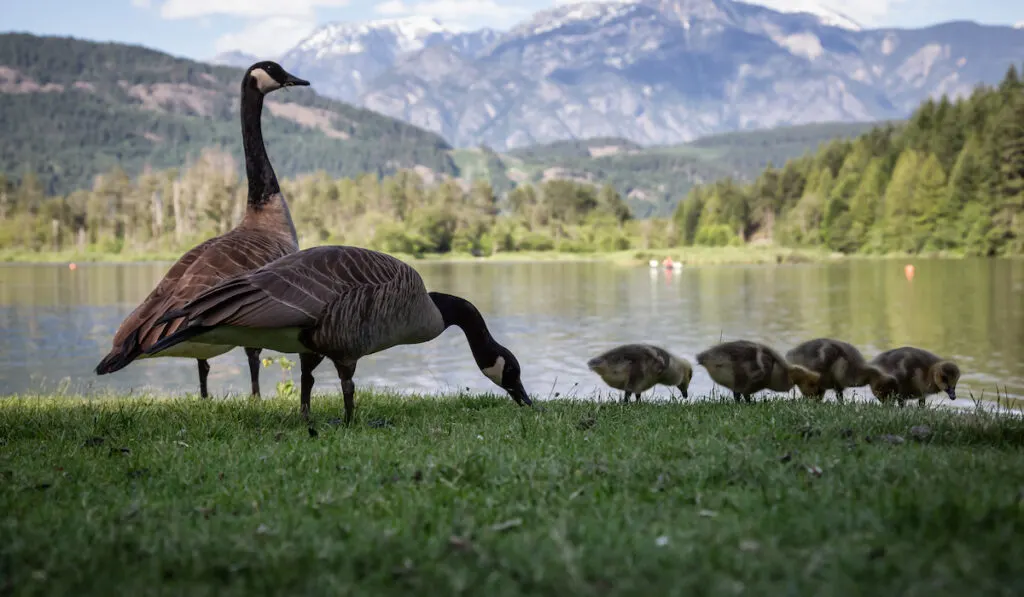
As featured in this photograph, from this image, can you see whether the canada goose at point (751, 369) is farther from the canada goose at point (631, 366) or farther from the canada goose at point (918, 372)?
the canada goose at point (918, 372)

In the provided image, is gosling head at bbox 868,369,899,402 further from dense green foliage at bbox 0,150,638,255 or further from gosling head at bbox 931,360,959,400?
dense green foliage at bbox 0,150,638,255

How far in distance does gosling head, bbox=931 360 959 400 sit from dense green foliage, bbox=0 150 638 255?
108m

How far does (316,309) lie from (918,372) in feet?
21.8

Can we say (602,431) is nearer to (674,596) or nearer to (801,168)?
(674,596)

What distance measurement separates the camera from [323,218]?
136 m

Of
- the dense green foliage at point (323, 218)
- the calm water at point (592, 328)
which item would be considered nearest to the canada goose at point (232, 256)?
the calm water at point (592, 328)

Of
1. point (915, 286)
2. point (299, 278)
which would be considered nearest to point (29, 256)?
point (915, 286)

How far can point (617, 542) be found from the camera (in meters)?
4.02

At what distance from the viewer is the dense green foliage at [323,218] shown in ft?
410

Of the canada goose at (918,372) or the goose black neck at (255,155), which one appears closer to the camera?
the canada goose at (918,372)

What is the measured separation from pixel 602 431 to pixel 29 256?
13292cm

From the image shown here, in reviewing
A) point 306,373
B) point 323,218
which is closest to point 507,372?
point 306,373

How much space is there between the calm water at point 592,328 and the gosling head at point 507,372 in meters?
6.79

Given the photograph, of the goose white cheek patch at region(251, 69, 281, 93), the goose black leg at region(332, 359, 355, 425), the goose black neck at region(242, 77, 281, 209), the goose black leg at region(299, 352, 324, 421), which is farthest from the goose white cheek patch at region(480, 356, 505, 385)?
the goose white cheek patch at region(251, 69, 281, 93)
